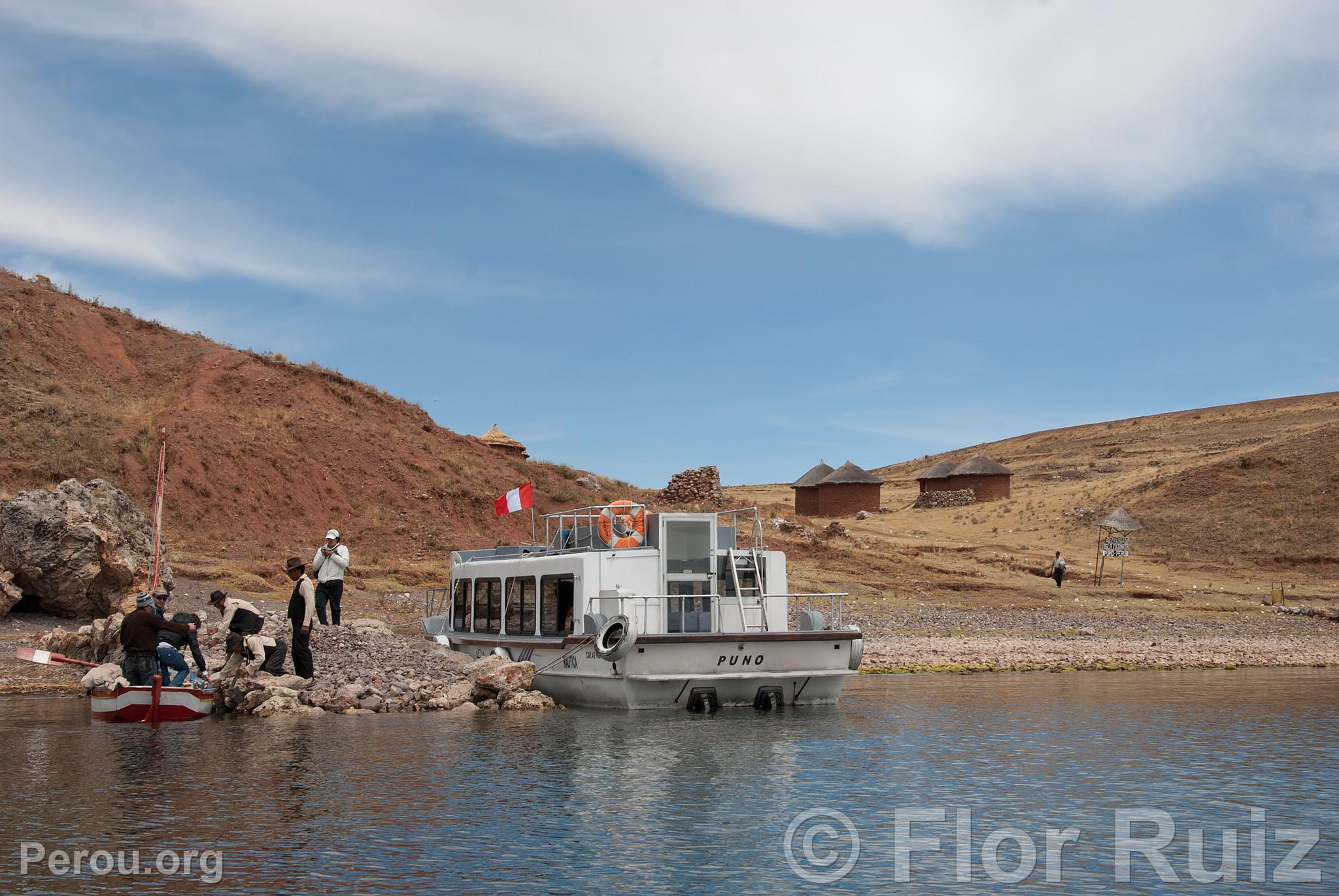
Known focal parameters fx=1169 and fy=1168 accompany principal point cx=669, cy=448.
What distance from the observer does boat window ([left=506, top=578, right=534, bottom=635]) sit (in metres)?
23.9

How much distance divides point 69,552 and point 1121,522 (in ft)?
168

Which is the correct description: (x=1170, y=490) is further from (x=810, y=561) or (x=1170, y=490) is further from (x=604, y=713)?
(x=604, y=713)

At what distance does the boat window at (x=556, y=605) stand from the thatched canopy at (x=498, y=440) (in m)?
42.3

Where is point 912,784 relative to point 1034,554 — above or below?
below

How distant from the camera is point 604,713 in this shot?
2095cm

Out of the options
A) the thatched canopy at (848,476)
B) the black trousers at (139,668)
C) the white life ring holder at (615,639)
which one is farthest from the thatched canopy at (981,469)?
the black trousers at (139,668)

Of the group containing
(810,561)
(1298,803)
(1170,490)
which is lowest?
(1298,803)

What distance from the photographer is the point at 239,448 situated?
47.6m

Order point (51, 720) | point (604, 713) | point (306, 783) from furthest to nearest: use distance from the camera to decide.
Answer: point (604, 713), point (51, 720), point (306, 783)

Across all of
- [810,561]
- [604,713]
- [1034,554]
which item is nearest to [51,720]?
[604,713]

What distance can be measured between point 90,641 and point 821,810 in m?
17.1

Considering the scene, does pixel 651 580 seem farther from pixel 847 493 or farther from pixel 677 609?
pixel 847 493

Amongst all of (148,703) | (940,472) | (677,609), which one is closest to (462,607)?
(677,609)

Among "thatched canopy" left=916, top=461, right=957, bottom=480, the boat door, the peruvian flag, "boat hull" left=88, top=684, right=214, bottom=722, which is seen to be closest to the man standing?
"boat hull" left=88, top=684, right=214, bottom=722
